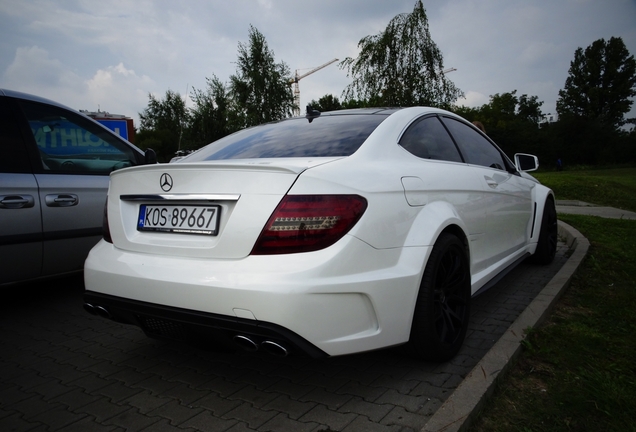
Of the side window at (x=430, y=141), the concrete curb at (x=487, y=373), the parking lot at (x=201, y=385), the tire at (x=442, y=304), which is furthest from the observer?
the side window at (x=430, y=141)

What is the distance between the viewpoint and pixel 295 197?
2143mm

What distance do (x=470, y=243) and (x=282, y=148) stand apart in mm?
1334

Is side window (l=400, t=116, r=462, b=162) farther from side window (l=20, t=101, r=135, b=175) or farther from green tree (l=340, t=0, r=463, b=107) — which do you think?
green tree (l=340, t=0, r=463, b=107)

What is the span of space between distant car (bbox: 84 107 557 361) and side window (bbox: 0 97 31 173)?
1.50 m

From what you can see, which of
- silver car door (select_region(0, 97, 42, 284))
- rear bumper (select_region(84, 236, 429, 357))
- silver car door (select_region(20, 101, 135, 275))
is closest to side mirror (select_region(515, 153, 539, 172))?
rear bumper (select_region(84, 236, 429, 357))

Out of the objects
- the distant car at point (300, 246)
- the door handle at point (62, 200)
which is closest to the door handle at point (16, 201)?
the door handle at point (62, 200)

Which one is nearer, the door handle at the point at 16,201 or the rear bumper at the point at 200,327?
the rear bumper at the point at 200,327

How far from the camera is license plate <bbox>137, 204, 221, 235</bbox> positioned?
2289 millimetres

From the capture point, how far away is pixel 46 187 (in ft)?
12.5

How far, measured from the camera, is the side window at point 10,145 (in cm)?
370

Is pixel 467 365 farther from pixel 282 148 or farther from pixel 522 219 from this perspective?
pixel 522 219

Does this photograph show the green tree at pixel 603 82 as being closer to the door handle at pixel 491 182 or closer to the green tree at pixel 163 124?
the green tree at pixel 163 124

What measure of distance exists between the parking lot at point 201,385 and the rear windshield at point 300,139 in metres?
1.17

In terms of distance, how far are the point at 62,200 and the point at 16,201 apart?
0.36m
